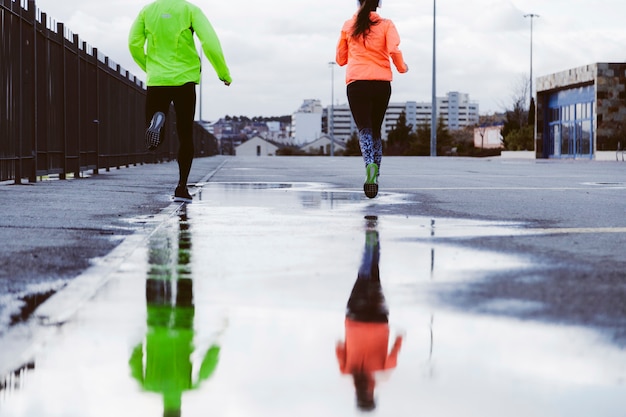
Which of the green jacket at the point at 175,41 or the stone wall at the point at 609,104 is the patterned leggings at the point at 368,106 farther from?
the stone wall at the point at 609,104

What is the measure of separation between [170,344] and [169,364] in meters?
0.28

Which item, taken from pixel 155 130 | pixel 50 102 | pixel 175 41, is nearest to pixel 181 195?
pixel 155 130

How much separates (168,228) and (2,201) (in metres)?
3.30

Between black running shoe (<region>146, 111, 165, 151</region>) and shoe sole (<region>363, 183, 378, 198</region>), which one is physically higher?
black running shoe (<region>146, 111, 165, 151</region>)

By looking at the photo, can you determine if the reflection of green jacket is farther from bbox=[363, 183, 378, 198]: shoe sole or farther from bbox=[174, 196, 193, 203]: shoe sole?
bbox=[363, 183, 378, 198]: shoe sole

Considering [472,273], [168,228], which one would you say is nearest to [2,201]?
[168,228]

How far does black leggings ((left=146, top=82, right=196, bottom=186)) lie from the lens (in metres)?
10.2

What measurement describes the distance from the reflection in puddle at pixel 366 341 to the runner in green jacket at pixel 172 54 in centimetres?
552

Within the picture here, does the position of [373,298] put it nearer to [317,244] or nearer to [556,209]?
[317,244]

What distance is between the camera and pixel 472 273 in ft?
16.6

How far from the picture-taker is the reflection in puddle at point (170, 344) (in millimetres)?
2869

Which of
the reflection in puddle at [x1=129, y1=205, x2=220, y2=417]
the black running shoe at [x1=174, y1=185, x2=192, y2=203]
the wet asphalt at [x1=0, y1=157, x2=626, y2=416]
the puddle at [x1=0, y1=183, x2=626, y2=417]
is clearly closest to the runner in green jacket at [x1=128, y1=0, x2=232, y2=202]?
the black running shoe at [x1=174, y1=185, x2=192, y2=203]

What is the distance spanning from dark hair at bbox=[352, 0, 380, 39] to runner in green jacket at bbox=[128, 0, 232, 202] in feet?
4.76

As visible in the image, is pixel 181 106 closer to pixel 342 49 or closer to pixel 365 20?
pixel 342 49
